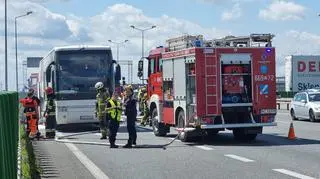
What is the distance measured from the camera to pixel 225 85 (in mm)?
18312

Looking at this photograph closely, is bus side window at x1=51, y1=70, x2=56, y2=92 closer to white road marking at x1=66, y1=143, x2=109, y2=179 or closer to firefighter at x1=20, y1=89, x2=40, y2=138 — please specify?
firefighter at x1=20, y1=89, x2=40, y2=138

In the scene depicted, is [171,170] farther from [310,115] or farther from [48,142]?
[310,115]

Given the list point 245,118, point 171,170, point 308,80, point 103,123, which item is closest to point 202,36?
point 245,118

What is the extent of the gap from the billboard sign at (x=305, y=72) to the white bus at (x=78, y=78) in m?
27.2

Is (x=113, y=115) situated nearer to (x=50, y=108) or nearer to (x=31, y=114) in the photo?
(x=50, y=108)

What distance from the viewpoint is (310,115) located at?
101 feet

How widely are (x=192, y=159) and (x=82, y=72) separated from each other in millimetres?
11711

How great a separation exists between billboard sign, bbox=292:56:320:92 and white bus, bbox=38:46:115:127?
1071 inches

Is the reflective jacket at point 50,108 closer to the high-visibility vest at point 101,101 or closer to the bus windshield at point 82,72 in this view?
the high-visibility vest at point 101,101

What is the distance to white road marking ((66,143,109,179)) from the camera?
1178 centimetres

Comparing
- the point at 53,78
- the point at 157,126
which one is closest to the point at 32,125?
the point at 53,78

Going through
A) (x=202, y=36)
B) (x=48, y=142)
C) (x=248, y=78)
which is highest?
(x=202, y=36)

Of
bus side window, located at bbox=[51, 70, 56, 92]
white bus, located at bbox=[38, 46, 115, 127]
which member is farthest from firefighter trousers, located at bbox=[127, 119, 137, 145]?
bus side window, located at bbox=[51, 70, 56, 92]

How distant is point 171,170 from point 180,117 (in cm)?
647
